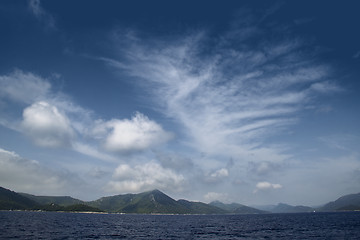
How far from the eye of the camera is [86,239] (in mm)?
76562

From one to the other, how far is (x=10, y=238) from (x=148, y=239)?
42.9 m

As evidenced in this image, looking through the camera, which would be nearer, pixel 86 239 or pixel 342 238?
pixel 86 239

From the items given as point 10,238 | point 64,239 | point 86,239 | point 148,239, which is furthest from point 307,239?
point 10,238

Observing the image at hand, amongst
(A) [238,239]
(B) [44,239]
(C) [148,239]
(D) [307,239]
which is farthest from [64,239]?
(D) [307,239]

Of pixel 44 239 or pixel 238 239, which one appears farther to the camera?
pixel 238 239

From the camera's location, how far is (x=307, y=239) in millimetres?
83000

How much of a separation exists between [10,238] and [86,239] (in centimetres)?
2225

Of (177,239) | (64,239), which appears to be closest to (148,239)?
(177,239)

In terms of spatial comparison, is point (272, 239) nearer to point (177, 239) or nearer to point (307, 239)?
point (307, 239)

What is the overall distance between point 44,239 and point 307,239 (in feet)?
288

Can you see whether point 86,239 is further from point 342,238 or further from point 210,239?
point 342,238

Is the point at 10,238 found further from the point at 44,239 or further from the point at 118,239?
the point at 118,239

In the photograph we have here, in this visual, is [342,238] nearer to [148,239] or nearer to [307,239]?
[307,239]

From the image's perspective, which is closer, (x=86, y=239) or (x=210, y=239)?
(x=86, y=239)
